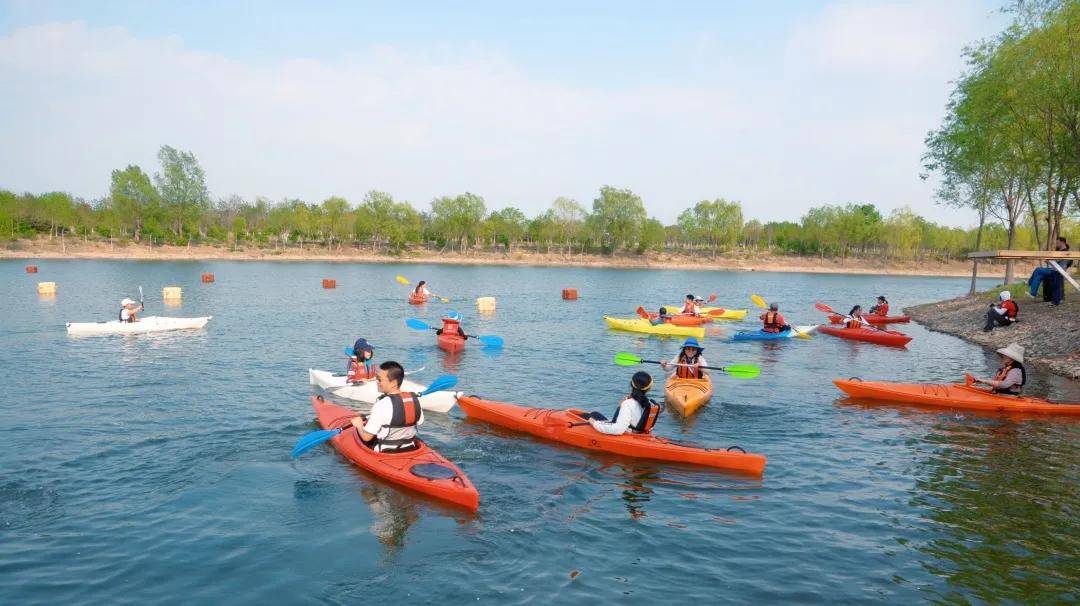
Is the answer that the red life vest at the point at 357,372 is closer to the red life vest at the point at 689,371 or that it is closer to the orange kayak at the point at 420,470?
the orange kayak at the point at 420,470

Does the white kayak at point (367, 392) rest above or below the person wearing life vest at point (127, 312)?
below

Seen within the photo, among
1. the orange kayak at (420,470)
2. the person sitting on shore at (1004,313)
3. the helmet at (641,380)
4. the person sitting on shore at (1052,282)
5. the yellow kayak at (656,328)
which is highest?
the person sitting on shore at (1052,282)

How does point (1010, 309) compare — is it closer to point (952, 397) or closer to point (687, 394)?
point (952, 397)

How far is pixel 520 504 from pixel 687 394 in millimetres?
5754

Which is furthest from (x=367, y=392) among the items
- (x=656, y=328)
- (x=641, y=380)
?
(x=656, y=328)

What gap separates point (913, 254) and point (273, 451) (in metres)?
111

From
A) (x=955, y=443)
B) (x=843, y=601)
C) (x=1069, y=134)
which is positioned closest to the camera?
(x=843, y=601)

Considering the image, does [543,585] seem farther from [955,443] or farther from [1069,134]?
[1069,134]

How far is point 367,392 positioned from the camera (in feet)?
44.8

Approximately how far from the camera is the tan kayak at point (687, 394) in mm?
13062

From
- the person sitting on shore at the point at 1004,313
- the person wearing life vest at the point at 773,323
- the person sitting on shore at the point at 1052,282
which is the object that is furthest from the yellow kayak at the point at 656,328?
the person sitting on shore at the point at 1052,282

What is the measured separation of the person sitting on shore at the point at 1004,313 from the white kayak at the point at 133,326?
98.6 feet

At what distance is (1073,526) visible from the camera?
8203 millimetres

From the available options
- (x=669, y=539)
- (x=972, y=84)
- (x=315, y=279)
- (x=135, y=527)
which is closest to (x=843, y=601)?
(x=669, y=539)
